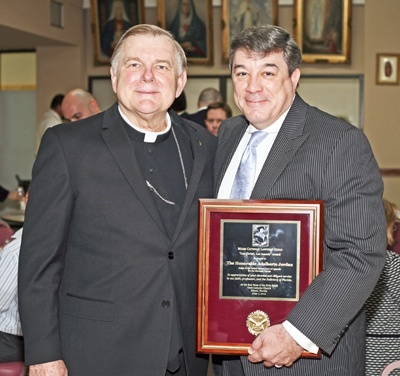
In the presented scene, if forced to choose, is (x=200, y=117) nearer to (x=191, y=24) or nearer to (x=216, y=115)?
(x=216, y=115)

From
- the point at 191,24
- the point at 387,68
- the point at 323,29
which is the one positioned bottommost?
the point at 387,68

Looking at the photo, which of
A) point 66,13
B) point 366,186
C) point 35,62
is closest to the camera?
point 366,186

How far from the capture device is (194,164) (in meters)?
2.97

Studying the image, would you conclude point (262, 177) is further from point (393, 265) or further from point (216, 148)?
point (393, 265)

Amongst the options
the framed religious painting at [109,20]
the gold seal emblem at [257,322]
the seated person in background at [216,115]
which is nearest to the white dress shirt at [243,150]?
the gold seal emblem at [257,322]

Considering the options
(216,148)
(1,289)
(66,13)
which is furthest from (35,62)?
(216,148)

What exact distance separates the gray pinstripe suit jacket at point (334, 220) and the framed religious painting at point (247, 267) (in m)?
0.07

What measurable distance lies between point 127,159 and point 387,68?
33.2ft

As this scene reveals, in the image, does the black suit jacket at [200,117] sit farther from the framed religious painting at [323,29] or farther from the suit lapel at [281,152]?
the suit lapel at [281,152]

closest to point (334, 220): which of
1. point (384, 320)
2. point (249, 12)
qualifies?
point (384, 320)

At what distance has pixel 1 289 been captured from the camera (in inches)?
161

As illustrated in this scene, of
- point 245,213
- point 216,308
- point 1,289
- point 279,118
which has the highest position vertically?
point 279,118

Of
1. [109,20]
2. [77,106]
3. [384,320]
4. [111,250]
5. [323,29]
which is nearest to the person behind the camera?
[111,250]

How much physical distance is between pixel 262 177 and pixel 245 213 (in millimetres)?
191
